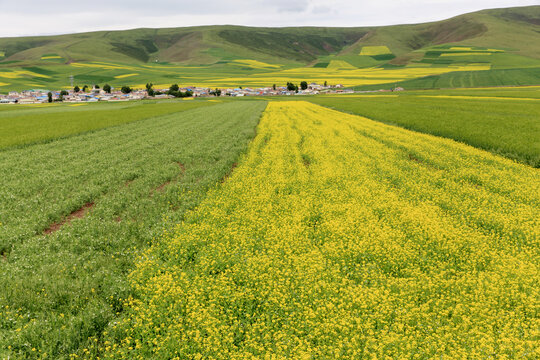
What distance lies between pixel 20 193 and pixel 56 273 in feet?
→ 27.0

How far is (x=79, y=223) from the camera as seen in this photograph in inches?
399

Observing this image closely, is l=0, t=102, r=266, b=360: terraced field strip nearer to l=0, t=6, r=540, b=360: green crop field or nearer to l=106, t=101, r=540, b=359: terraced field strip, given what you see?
l=0, t=6, r=540, b=360: green crop field

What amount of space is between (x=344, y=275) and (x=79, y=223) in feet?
30.4

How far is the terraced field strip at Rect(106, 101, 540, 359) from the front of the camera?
17.3 feet

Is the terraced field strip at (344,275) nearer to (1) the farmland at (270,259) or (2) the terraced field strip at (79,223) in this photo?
(1) the farmland at (270,259)

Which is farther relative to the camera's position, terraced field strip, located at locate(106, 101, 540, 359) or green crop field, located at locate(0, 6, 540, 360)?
green crop field, located at locate(0, 6, 540, 360)

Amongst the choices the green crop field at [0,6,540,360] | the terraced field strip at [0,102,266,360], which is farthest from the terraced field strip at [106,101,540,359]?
the terraced field strip at [0,102,266,360]

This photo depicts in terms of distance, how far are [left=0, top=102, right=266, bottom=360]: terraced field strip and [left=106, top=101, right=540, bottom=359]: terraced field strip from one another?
2.52 ft

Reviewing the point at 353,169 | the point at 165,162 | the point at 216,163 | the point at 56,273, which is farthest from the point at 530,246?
the point at 165,162

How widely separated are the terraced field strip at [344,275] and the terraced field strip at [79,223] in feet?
2.52

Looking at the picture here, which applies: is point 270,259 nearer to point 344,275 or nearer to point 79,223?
point 344,275

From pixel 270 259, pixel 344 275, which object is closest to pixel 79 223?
pixel 270 259

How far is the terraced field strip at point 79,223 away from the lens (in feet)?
19.0

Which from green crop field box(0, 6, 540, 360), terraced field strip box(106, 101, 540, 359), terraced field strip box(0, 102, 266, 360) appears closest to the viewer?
terraced field strip box(106, 101, 540, 359)
